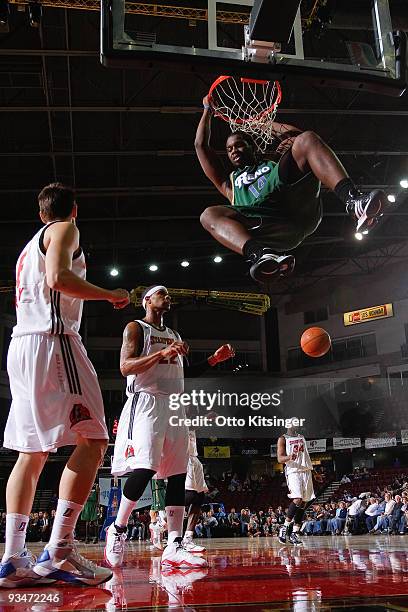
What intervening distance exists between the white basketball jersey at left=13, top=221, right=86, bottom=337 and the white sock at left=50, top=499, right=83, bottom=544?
79 cm

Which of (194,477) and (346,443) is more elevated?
(346,443)

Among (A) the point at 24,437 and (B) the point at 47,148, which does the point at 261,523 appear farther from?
(A) the point at 24,437

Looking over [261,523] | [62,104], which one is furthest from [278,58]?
[261,523]

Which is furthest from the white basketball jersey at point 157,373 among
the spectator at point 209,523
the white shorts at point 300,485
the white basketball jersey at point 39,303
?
the spectator at point 209,523

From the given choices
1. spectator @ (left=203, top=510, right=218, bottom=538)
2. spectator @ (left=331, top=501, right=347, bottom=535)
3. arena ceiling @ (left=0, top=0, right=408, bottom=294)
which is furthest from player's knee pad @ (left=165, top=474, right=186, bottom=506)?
spectator @ (left=203, top=510, right=218, bottom=538)

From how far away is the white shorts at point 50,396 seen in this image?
8.59ft

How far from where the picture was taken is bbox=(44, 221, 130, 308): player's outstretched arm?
2684 millimetres

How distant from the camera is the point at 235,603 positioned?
77.9 inches

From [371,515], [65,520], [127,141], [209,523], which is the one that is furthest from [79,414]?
[209,523]

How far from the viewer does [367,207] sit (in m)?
4.09

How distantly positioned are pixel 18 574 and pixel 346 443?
888 inches

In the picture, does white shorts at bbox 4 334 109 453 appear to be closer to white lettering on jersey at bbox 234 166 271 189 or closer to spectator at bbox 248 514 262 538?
white lettering on jersey at bbox 234 166 271 189

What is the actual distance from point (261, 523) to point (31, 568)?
16.6 metres

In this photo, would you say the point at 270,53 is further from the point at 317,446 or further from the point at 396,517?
the point at 317,446
